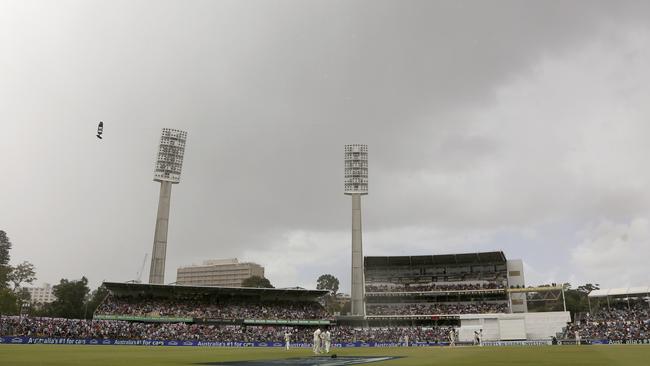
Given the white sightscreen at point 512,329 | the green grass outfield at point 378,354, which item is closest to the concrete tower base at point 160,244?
the green grass outfield at point 378,354

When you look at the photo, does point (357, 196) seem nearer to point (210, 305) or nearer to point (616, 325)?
point (210, 305)

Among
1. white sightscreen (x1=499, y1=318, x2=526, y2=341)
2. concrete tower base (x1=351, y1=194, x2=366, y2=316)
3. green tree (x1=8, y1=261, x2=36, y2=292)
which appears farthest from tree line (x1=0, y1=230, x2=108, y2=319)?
white sightscreen (x1=499, y1=318, x2=526, y2=341)

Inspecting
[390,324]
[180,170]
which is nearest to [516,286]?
[390,324]

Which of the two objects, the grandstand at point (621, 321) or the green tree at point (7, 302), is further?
the green tree at point (7, 302)

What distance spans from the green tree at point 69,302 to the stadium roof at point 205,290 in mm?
47826

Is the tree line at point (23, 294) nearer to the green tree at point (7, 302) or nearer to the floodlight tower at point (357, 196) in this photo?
the green tree at point (7, 302)

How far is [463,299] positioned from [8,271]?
94709 mm

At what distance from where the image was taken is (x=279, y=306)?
282ft

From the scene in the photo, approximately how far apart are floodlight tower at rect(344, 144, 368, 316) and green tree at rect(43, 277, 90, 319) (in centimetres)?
6866

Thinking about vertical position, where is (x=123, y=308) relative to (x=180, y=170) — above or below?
below

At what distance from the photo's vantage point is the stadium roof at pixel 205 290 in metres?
79.1

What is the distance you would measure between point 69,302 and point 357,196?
7723 cm

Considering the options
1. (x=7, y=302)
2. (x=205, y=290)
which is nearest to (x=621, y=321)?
(x=205, y=290)

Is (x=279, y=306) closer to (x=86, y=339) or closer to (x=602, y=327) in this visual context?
(x=86, y=339)
